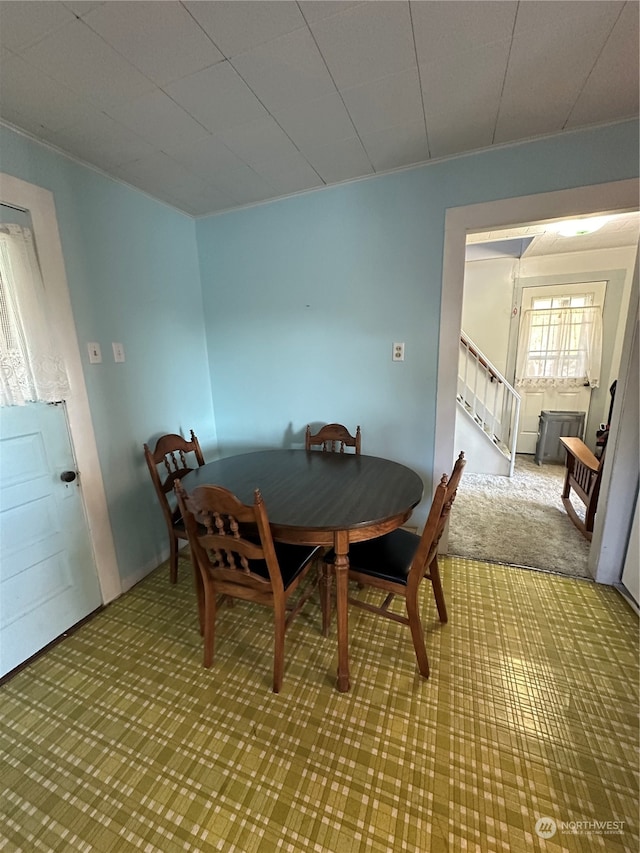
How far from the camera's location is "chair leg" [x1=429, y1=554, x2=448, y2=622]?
163 centimetres

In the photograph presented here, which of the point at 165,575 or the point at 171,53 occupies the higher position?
the point at 171,53

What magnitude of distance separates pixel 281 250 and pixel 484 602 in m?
2.64

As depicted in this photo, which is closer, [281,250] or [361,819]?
[361,819]

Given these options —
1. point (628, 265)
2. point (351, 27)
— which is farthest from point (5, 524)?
point (628, 265)

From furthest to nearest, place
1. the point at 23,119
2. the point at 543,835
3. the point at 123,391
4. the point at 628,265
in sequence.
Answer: the point at 628,265 → the point at 123,391 → the point at 23,119 → the point at 543,835

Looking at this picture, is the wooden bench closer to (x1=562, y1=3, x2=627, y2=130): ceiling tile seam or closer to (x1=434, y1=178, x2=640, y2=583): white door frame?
(x1=434, y1=178, x2=640, y2=583): white door frame

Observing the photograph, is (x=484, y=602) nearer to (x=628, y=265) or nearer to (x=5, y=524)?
(x=5, y=524)

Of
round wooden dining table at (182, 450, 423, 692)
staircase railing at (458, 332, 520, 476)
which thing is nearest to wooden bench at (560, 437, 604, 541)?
staircase railing at (458, 332, 520, 476)

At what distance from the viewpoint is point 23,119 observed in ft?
4.65

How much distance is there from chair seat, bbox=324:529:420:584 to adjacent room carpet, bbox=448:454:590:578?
100 cm

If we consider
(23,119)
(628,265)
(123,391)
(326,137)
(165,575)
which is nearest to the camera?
(23,119)

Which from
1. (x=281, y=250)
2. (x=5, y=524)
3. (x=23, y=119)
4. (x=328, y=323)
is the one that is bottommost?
(x=5, y=524)

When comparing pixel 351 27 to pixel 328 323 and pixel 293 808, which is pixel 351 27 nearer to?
pixel 328 323

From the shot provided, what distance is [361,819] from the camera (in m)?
1.03
